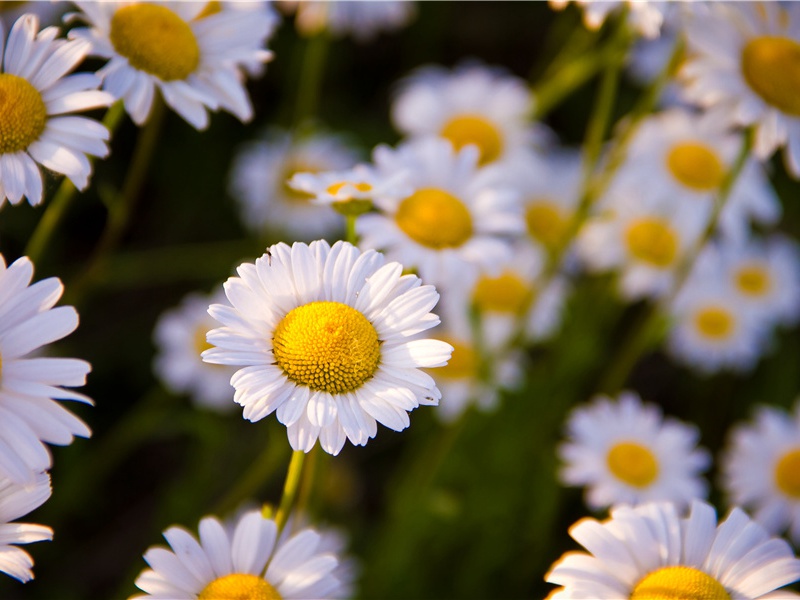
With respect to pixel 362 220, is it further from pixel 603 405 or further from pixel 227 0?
pixel 603 405

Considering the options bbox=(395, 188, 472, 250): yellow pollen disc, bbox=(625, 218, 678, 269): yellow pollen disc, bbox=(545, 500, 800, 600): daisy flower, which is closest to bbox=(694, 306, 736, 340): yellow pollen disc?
bbox=(625, 218, 678, 269): yellow pollen disc

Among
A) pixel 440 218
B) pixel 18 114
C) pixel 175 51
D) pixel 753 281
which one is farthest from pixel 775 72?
pixel 18 114

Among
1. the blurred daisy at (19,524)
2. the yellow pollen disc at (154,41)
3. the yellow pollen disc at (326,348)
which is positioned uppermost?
the yellow pollen disc at (154,41)

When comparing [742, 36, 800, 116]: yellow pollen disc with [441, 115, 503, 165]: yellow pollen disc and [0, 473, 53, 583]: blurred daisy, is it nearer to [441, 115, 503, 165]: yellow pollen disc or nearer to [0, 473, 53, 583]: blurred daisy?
[441, 115, 503, 165]: yellow pollen disc

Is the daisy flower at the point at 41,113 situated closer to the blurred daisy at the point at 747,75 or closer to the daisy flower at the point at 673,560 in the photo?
the daisy flower at the point at 673,560

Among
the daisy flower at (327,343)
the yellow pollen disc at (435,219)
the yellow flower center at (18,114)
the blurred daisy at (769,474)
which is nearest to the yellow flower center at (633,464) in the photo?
the blurred daisy at (769,474)

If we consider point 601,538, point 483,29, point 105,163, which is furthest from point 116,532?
point 483,29

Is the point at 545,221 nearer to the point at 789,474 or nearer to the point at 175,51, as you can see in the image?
the point at 789,474
